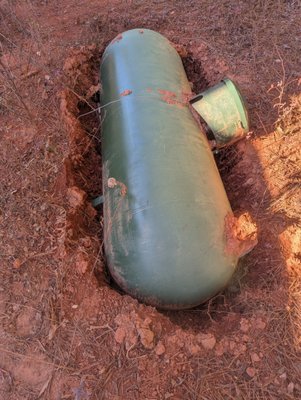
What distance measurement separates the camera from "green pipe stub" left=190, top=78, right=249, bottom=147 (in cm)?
300

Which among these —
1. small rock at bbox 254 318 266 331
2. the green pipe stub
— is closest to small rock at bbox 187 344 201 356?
small rock at bbox 254 318 266 331

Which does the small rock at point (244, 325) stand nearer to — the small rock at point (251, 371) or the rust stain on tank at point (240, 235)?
the small rock at point (251, 371)

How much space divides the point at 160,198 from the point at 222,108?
108cm

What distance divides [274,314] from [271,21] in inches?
128

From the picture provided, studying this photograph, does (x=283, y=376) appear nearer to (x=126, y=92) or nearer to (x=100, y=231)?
(x=100, y=231)

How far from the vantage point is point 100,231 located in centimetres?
297

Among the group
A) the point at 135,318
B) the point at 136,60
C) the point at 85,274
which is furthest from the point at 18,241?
the point at 136,60

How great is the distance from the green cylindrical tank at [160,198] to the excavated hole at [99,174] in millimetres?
225

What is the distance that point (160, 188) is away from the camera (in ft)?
8.14

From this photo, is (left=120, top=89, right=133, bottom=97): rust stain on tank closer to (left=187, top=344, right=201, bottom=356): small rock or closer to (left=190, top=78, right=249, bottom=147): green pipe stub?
(left=190, top=78, right=249, bottom=147): green pipe stub

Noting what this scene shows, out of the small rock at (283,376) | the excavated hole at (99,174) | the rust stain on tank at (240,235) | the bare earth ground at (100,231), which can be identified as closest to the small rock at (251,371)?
the bare earth ground at (100,231)

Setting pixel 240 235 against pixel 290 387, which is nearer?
pixel 290 387

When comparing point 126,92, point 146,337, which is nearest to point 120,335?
point 146,337

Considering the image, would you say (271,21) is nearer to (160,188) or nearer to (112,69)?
(112,69)
